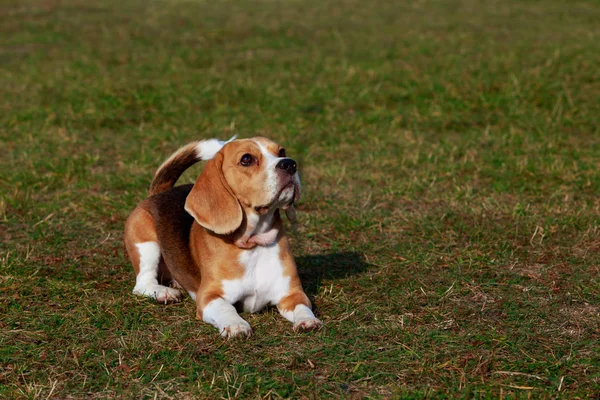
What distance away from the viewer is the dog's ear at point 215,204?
481cm

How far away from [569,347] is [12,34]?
13493mm

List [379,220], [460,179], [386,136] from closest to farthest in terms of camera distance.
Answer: [379,220]
[460,179]
[386,136]

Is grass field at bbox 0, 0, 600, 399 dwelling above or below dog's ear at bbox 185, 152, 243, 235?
below

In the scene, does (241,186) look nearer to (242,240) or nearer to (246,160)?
(246,160)

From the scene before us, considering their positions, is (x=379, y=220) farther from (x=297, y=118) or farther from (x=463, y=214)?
(x=297, y=118)

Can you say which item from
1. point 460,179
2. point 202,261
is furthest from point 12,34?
point 202,261

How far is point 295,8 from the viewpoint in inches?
751

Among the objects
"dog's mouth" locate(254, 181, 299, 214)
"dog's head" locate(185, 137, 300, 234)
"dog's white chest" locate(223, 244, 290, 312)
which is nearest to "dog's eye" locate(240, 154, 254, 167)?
"dog's head" locate(185, 137, 300, 234)

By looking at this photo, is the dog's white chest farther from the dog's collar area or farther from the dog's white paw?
the dog's white paw

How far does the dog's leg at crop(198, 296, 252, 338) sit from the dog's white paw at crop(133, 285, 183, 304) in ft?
1.46

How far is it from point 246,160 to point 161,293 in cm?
106

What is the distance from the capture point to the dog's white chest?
16.2ft

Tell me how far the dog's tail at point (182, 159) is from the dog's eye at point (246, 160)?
0.37 metres

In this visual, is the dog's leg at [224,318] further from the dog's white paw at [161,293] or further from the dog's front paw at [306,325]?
the dog's white paw at [161,293]
